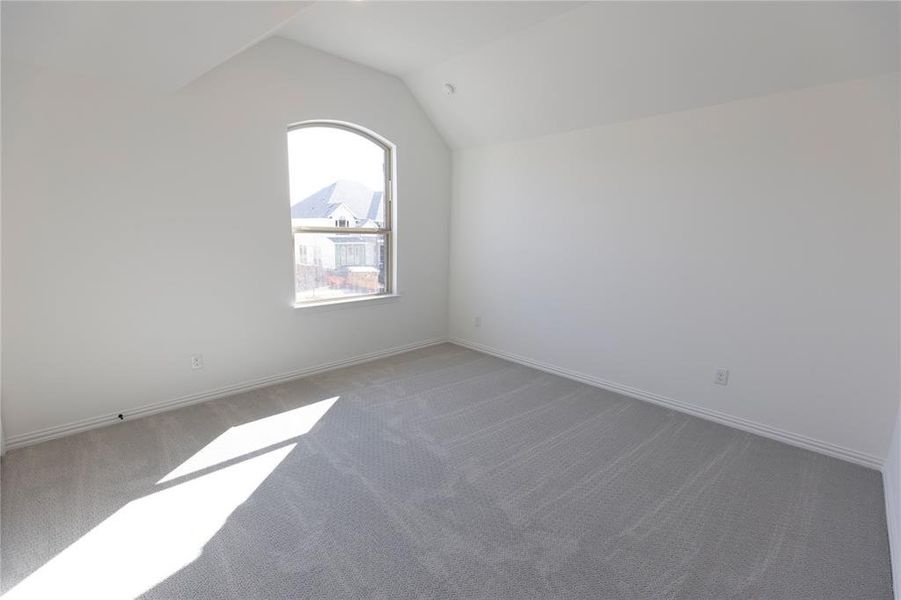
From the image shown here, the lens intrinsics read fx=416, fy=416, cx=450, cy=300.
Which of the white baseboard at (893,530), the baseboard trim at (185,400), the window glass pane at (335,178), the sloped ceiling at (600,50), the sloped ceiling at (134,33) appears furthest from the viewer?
the window glass pane at (335,178)

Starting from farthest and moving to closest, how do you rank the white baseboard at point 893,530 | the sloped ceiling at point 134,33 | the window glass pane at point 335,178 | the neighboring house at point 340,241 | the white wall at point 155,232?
the neighboring house at point 340,241
the window glass pane at point 335,178
the white wall at point 155,232
the sloped ceiling at point 134,33
the white baseboard at point 893,530

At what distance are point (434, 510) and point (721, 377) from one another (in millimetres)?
2260

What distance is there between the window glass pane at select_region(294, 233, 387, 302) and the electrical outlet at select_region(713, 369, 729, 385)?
9.78 feet

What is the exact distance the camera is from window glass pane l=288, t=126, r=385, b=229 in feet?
11.4

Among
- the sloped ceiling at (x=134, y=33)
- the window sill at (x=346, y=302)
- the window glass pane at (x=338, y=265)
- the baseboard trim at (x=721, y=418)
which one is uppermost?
the sloped ceiling at (x=134, y=33)

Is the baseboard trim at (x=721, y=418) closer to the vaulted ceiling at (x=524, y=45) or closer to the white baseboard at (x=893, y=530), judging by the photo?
the white baseboard at (x=893, y=530)

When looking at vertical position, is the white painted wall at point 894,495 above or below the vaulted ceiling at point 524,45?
below

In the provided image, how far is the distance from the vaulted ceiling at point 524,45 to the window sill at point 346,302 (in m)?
1.78

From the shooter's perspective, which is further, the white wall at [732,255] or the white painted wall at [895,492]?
the white wall at [732,255]

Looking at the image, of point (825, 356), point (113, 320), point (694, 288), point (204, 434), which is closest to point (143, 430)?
point (204, 434)

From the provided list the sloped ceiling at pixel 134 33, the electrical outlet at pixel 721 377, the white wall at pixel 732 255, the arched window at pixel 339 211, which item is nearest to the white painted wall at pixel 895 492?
the white wall at pixel 732 255

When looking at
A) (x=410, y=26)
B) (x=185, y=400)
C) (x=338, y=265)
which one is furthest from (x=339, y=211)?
(x=185, y=400)

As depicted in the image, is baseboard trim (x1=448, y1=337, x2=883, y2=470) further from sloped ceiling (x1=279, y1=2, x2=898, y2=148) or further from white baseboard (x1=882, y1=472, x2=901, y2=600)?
sloped ceiling (x1=279, y1=2, x2=898, y2=148)

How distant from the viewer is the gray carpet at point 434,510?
5.24 ft
